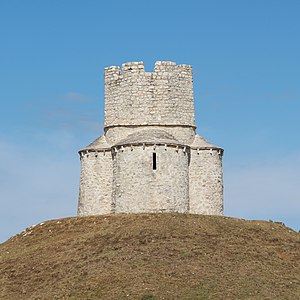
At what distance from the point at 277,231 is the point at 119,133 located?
595 inches

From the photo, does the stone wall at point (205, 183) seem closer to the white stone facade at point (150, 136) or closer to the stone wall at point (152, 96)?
the white stone facade at point (150, 136)

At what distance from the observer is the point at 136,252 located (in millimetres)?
44562

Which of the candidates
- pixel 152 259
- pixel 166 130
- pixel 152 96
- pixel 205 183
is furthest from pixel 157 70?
pixel 152 259

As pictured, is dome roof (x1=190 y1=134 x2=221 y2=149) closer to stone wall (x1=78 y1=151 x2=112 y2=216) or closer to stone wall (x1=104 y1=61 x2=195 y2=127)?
stone wall (x1=104 y1=61 x2=195 y2=127)

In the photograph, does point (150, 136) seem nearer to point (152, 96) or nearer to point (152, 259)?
point (152, 96)

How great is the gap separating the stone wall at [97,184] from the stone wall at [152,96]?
3.03 m

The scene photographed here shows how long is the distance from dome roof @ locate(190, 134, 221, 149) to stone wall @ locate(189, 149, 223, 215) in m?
0.32

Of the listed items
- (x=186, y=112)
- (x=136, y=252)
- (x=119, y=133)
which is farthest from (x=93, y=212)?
(x=136, y=252)

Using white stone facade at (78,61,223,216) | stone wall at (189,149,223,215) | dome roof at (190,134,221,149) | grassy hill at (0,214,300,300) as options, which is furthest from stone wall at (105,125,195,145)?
grassy hill at (0,214,300,300)

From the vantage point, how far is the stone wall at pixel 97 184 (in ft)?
193

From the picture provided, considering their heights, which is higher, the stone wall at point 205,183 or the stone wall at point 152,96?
the stone wall at point 152,96

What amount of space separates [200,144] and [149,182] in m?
6.55

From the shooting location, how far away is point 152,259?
4328cm

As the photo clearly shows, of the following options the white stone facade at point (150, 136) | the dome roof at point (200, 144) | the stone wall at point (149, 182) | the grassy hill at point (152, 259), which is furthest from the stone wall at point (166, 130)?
the grassy hill at point (152, 259)
